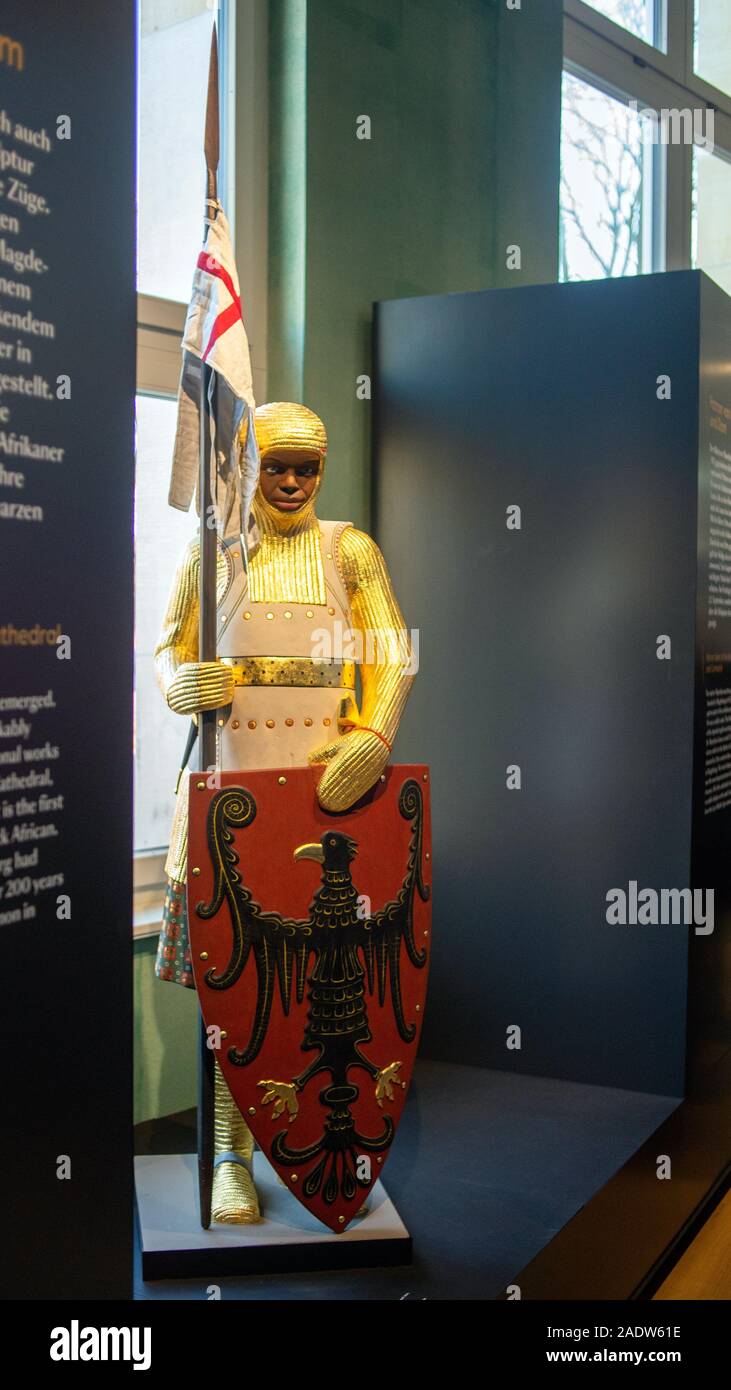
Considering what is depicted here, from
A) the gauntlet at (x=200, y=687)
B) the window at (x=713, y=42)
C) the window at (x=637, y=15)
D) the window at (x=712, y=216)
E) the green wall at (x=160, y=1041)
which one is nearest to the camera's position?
the gauntlet at (x=200, y=687)

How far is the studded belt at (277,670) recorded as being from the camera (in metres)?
2.44

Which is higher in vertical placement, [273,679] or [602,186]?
[602,186]

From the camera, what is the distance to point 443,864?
11.3 feet

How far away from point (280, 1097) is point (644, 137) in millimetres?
4580

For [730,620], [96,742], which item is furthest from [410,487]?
[96,742]

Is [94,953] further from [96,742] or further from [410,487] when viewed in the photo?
[410,487]

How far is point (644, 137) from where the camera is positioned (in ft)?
18.3

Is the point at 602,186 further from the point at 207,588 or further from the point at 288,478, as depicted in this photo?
the point at 207,588

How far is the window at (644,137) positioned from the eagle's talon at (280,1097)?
3.50m

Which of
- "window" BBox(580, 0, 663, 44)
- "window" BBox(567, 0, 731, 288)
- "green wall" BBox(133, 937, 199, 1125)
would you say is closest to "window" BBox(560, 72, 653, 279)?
"window" BBox(567, 0, 731, 288)

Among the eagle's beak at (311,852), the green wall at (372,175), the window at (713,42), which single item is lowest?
the eagle's beak at (311,852)

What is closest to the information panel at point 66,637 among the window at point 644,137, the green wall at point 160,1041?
the green wall at point 160,1041

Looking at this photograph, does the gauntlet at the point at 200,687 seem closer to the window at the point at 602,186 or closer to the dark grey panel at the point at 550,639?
the dark grey panel at the point at 550,639

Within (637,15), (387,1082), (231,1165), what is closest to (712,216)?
(637,15)
